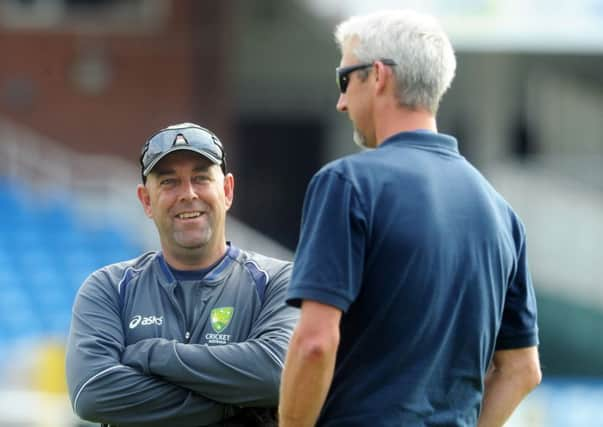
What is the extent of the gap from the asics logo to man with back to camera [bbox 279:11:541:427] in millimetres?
609

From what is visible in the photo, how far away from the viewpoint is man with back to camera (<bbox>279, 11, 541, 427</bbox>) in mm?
3223

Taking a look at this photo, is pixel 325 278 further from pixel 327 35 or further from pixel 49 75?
pixel 49 75

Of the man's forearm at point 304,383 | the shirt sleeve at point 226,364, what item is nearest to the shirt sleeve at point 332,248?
the man's forearm at point 304,383

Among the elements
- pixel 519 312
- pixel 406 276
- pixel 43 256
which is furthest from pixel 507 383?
pixel 43 256

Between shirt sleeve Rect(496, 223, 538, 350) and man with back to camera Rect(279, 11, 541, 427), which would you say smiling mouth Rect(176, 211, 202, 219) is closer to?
man with back to camera Rect(279, 11, 541, 427)

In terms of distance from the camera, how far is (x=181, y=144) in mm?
A: 3781

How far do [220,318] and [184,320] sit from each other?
3.9 inches

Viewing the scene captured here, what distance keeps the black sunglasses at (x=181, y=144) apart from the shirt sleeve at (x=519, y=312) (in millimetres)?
873

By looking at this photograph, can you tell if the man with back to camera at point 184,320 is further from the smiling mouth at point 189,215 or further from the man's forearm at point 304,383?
the man's forearm at point 304,383

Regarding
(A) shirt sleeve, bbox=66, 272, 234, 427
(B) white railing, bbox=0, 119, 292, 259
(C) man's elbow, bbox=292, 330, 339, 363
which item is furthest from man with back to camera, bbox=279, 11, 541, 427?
(B) white railing, bbox=0, 119, 292, 259

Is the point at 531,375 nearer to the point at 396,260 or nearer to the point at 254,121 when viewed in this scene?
the point at 396,260

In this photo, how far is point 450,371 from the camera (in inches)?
135

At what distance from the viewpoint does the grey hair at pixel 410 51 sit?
340 cm

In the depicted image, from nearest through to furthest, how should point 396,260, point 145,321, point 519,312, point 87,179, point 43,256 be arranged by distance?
point 396,260 < point 519,312 < point 145,321 < point 43,256 < point 87,179
